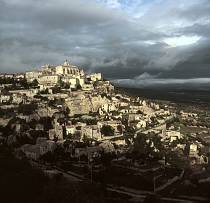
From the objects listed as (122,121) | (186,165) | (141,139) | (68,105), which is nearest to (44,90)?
(68,105)

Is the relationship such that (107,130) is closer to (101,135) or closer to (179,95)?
(101,135)

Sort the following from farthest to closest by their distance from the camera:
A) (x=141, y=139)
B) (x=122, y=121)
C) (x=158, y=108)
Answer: (x=158, y=108), (x=122, y=121), (x=141, y=139)

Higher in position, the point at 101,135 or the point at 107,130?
the point at 107,130

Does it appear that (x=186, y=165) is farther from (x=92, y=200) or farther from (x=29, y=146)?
(x=92, y=200)

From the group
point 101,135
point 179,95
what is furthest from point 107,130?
point 179,95

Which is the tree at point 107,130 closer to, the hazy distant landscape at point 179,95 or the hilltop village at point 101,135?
the hilltop village at point 101,135

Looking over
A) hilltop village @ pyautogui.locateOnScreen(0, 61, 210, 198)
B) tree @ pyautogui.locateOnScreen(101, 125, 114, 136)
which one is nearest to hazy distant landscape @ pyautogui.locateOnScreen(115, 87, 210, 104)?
hilltop village @ pyautogui.locateOnScreen(0, 61, 210, 198)

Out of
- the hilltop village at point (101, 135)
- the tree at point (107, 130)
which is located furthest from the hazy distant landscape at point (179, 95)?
the tree at point (107, 130)

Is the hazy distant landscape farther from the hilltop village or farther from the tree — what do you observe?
the tree
